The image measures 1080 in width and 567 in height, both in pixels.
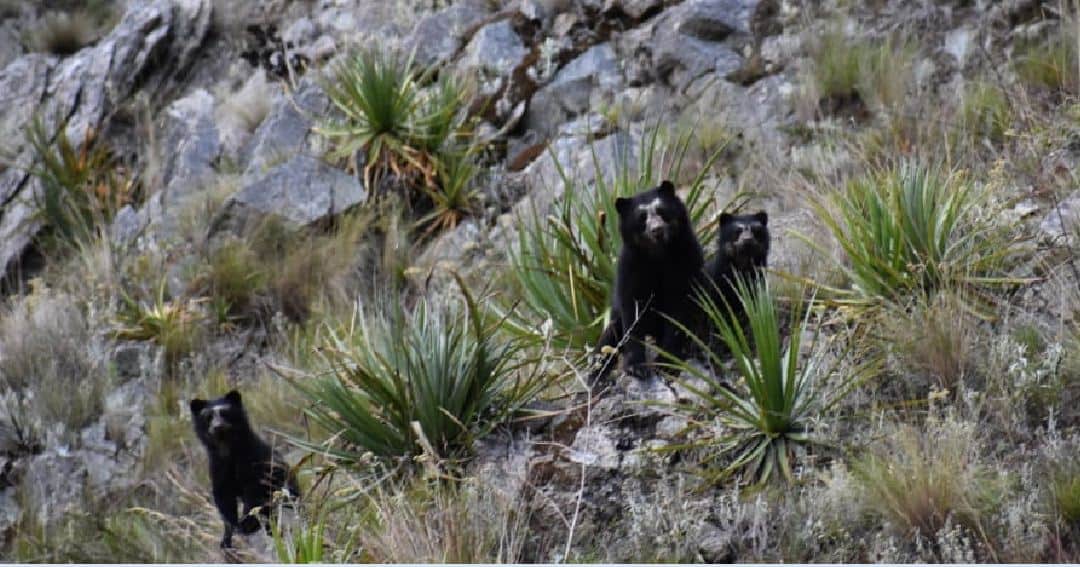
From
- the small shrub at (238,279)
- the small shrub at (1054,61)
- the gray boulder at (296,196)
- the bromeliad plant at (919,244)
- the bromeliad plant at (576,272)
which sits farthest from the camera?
the gray boulder at (296,196)

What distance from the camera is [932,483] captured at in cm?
593

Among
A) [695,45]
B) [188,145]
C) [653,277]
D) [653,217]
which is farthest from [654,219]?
[188,145]

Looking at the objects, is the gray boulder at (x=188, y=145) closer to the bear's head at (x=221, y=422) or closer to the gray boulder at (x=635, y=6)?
the gray boulder at (x=635, y=6)

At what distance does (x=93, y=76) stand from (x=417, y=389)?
9.94 metres

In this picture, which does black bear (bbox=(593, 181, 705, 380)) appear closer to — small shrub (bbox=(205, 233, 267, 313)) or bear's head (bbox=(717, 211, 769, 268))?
bear's head (bbox=(717, 211, 769, 268))

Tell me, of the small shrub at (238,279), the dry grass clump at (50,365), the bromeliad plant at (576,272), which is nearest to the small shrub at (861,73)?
the bromeliad plant at (576,272)

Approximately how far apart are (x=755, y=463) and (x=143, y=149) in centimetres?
1029

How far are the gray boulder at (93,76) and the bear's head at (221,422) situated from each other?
731 cm

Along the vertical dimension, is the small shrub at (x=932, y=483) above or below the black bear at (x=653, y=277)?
below

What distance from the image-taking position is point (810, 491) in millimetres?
6457

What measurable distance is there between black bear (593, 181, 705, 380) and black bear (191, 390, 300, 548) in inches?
79.1

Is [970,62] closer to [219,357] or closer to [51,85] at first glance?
[219,357]

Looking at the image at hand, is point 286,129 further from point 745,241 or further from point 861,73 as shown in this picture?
point 745,241

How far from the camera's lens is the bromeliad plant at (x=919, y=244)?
24.8ft
